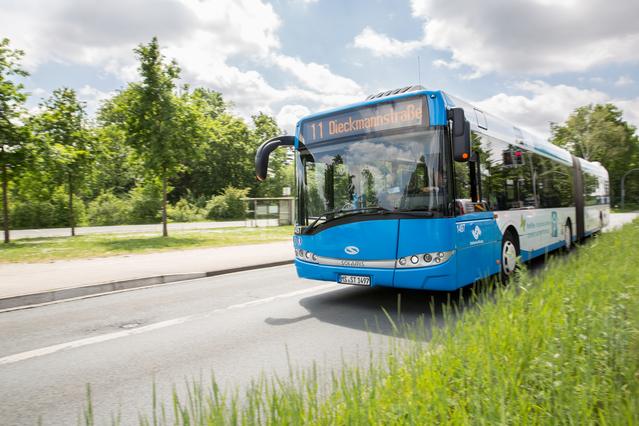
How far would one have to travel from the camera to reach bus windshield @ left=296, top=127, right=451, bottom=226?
536cm

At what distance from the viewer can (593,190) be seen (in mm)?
15383

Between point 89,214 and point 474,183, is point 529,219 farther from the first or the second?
point 89,214

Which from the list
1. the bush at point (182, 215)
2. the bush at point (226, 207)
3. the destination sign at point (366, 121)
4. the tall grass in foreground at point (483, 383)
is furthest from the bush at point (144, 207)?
the tall grass in foreground at point (483, 383)

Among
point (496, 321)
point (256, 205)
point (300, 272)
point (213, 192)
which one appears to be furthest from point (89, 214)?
point (496, 321)

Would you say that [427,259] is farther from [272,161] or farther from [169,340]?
[272,161]

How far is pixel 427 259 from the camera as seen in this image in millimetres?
5301

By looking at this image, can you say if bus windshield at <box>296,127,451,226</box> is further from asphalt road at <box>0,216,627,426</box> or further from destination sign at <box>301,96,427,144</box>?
asphalt road at <box>0,216,627,426</box>

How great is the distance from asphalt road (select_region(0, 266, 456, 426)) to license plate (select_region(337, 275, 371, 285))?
1.39 feet

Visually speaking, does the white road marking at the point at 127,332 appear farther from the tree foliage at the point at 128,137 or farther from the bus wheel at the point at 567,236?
the tree foliage at the point at 128,137

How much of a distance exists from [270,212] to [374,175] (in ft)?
80.4

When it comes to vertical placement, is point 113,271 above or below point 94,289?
above

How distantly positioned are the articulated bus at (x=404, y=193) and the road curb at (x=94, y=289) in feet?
12.1

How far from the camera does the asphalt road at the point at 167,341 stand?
3.31 m

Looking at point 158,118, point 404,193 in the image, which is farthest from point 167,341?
point 158,118
